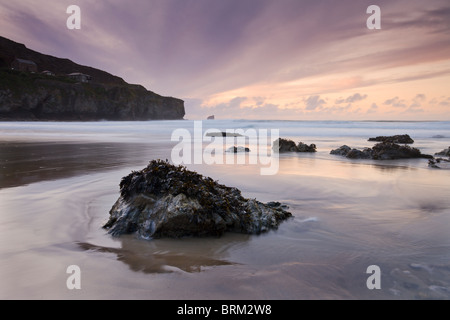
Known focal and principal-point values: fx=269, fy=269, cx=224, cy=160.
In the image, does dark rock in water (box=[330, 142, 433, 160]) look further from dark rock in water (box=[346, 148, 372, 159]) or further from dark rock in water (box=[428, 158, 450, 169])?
dark rock in water (box=[428, 158, 450, 169])

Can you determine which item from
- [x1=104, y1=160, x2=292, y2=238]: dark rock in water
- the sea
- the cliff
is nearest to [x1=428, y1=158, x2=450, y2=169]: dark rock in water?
the sea

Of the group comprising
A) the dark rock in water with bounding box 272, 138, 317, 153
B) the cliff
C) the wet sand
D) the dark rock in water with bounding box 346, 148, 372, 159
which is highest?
the cliff

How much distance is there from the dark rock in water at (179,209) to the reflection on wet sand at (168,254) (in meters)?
0.15

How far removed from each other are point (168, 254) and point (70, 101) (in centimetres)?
7291

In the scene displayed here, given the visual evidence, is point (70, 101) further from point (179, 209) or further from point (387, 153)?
point (179, 209)

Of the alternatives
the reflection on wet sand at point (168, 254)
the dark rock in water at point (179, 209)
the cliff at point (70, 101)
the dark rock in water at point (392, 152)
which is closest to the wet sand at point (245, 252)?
the reflection on wet sand at point (168, 254)

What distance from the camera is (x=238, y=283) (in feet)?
7.02

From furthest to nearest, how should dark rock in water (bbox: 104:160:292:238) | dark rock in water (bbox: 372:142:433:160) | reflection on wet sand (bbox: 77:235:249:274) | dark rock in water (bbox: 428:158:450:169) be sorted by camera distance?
1. dark rock in water (bbox: 372:142:433:160)
2. dark rock in water (bbox: 428:158:450:169)
3. dark rock in water (bbox: 104:160:292:238)
4. reflection on wet sand (bbox: 77:235:249:274)

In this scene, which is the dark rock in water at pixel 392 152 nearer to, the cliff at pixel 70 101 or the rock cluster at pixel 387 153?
the rock cluster at pixel 387 153

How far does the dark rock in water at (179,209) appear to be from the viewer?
2934 mm

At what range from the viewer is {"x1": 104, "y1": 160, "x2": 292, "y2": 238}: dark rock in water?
9.62ft

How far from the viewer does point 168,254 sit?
8.46 feet

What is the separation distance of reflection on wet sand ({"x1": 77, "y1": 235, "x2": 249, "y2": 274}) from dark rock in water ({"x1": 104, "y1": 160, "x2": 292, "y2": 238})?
0.15 meters

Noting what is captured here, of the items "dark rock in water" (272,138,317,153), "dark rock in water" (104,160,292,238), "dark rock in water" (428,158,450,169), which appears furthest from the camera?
"dark rock in water" (272,138,317,153)
